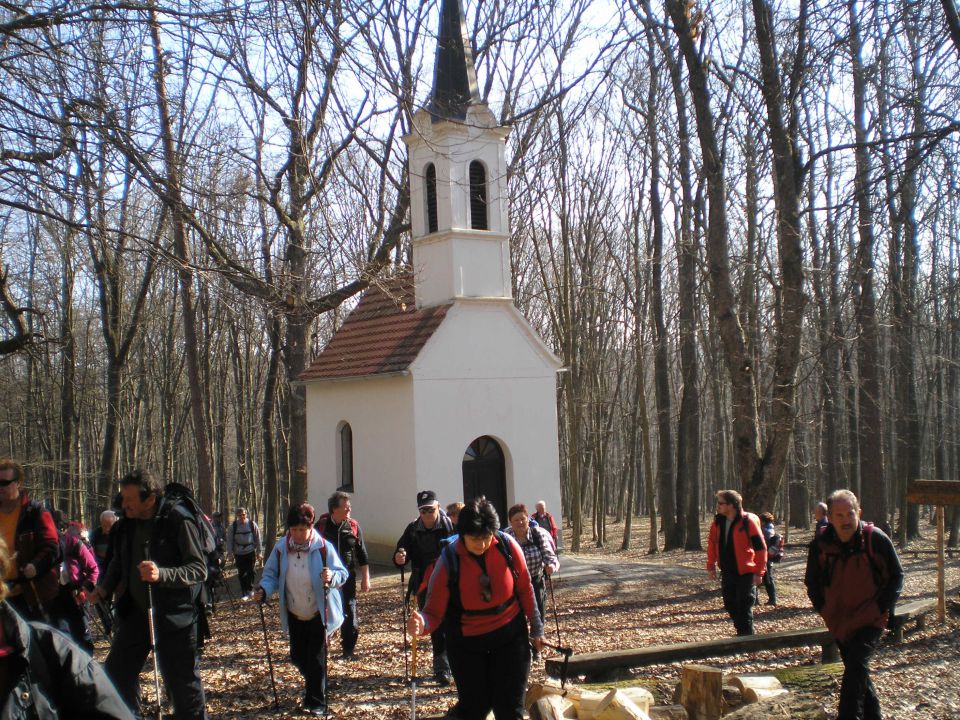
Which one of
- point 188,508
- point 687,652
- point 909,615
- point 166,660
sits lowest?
point 909,615

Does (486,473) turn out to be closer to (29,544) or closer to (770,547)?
(770,547)

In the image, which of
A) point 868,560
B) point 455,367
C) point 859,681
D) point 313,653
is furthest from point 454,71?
point 859,681

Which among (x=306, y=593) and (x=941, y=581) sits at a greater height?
(x=306, y=593)

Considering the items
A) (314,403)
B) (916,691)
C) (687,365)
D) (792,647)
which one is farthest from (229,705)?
(687,365)

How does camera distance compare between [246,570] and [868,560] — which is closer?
[868,560]

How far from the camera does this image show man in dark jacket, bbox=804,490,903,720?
673cm

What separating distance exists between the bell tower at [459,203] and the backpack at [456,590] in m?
13.8

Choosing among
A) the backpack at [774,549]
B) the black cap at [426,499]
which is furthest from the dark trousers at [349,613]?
the backpack at [774,549]

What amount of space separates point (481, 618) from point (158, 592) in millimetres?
2159

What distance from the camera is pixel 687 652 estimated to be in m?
8.90

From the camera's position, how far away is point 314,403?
22.5 meters

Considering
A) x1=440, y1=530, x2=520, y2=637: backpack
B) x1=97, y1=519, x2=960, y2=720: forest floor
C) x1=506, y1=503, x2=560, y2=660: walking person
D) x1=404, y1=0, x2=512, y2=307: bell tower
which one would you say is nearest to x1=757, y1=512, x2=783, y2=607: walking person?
x1=97, y1=519, x2=960, y2=720: forest floor

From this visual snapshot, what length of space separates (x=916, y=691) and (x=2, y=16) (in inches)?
393

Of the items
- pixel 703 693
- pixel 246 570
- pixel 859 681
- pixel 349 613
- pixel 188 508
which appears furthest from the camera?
pixel 246 570
